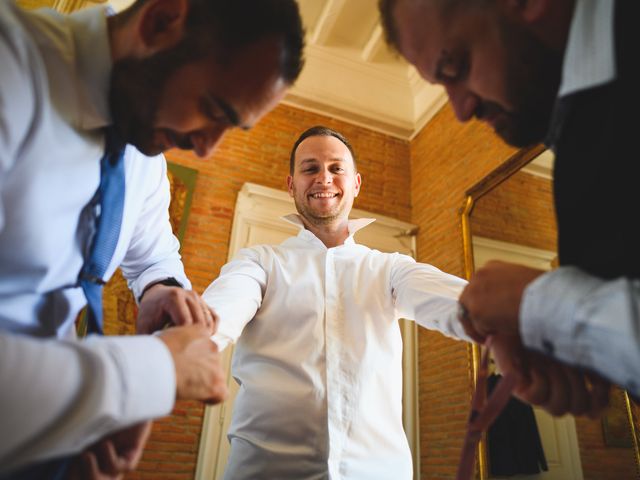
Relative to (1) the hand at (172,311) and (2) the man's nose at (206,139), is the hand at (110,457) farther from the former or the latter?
(2) the man's nose at (206,139)

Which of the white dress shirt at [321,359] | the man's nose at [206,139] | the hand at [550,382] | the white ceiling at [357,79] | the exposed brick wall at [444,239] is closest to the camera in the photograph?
the hand at [550,382]

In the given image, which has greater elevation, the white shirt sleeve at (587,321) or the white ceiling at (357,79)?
the white ceiling at (357,79)

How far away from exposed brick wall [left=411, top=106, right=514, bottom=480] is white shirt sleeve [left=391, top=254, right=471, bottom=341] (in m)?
2.48

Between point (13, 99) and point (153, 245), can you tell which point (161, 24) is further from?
point (153, 245)

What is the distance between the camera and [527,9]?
1003mm

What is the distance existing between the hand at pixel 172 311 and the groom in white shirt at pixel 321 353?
20 cm

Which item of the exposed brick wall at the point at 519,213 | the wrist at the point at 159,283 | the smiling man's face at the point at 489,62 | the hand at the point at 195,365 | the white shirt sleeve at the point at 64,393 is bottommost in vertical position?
the white shirt sleeve at the point at 64,393

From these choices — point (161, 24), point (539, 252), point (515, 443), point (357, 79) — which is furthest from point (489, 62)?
point (357, 79)

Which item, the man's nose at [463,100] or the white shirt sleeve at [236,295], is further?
the white shirt sleeve at [236,295]

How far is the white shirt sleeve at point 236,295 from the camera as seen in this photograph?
143 cm

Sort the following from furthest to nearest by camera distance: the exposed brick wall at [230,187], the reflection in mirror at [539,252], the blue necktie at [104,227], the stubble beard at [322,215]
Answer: the exposed brick wall at [230,187], the reflection in mirror at [539,252], the stubble beard at [322,215], the blue necktie at [104,227]

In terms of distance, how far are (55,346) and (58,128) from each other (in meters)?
0.51

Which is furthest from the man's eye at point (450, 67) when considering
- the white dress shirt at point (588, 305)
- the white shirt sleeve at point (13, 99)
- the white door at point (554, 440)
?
the white door at point (554, 440)

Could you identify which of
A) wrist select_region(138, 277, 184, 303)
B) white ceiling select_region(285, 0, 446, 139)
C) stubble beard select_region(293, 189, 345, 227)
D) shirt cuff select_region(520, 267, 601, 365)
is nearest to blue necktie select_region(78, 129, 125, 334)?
wrist select_region(138, 277, 184, 303)
